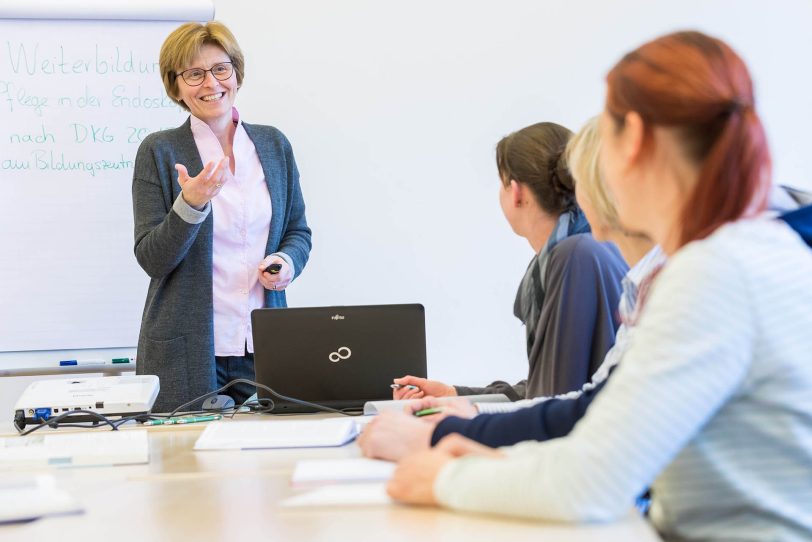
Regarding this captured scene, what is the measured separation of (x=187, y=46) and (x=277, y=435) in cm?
139

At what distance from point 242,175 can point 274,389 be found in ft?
2.88

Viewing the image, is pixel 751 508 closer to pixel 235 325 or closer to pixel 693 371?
pixel 693 371

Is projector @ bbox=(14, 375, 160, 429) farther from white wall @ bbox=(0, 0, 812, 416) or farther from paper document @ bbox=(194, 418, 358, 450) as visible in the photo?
white wall @ bbox=(0, 0, 812, 416)

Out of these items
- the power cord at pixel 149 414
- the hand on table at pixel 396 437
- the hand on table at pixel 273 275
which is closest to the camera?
the hand on table at pixel 396 437

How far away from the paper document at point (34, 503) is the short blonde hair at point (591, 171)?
90 cm

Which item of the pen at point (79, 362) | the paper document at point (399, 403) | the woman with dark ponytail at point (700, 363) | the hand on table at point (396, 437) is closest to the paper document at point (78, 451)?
the hand on table at point (396, 437)

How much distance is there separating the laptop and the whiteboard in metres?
1.29

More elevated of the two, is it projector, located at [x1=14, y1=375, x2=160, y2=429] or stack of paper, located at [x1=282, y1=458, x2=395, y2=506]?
stack of paper, located at [x1=282, y1=458, x2=395, y2=506]

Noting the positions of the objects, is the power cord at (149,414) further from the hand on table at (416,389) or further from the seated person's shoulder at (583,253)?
the seated person's shoulder at (583,253)

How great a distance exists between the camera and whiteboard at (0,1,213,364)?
3176 mm

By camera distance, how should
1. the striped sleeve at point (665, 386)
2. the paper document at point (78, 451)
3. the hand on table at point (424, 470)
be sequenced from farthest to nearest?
the paper document at point (78, 451), the hand on table at point (424, 470), the striped sleeve at point (665, 386)

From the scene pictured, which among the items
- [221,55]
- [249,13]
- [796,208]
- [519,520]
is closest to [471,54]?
[249,13]

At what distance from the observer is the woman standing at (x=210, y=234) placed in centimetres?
261

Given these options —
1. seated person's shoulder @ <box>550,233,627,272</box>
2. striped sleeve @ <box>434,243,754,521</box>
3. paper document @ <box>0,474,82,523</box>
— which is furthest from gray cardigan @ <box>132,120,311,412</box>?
striped sleeve @ <box>434,243,754,521</box>
